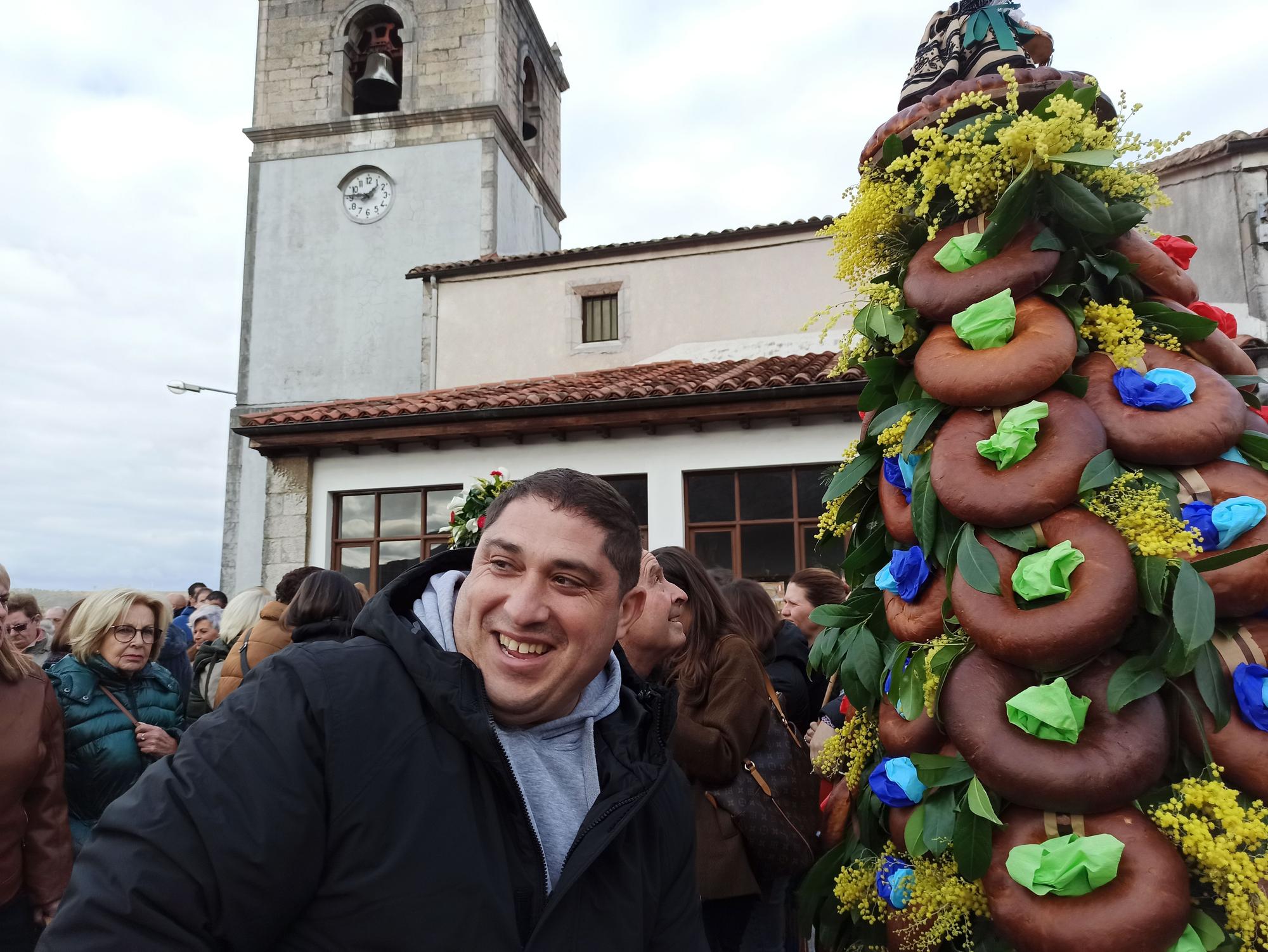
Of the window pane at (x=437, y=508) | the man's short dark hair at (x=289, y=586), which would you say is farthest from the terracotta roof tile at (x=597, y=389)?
the man's short dark hair at (x=289, y=586)

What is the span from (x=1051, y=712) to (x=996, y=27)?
2193mm

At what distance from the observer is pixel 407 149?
21656 millimetres

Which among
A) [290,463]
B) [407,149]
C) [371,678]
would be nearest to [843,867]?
[371,678]

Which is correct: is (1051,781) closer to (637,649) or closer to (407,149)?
(637,649)

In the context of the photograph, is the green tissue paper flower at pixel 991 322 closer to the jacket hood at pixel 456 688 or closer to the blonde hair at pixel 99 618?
the jacket hood at pixel 456 688

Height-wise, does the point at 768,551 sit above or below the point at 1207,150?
below

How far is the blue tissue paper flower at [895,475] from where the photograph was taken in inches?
98.7

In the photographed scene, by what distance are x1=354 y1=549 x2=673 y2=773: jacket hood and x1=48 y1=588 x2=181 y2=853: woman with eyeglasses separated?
2.77 metres

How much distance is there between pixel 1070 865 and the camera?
1903mm

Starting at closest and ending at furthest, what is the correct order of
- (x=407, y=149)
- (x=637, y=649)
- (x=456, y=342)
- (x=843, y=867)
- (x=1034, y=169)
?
(x=1034, y=169), (x=843, y=867), (x=637, y=649), (x=456, y=342), (x=407, y=149)

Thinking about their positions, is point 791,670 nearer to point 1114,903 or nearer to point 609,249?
point 1114,903

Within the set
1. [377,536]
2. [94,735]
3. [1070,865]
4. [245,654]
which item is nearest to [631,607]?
[1070,865]

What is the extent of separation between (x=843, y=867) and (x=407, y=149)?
21777 millimetres

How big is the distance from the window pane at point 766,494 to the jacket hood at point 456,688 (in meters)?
8.65
